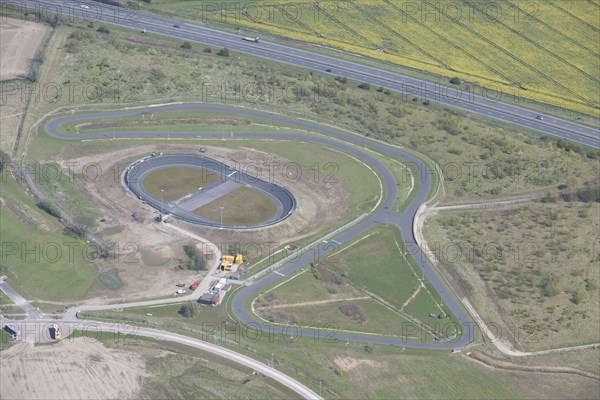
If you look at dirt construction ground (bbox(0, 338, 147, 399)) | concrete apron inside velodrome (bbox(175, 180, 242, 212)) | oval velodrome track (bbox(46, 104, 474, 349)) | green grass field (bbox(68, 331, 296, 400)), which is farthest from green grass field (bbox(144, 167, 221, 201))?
dirt construction ground (bbox(0, 338, 147, 399))

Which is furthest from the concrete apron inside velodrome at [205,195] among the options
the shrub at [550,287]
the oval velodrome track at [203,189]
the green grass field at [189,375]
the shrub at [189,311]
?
the shrub at [550,287]

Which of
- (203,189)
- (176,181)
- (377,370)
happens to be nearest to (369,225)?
(203,189)

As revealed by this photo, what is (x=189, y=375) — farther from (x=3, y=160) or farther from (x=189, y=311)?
(x=3, y=160)

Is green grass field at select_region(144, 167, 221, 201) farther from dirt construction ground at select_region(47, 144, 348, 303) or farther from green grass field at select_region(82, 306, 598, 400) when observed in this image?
green grass field at select_region(82, 306, 598, 400)

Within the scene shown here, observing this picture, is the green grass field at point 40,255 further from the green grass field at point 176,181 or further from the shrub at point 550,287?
the shrub at point 550,287

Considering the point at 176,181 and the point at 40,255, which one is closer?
the point at 40,255

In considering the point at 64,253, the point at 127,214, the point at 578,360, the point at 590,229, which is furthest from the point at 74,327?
the point at 590,229
